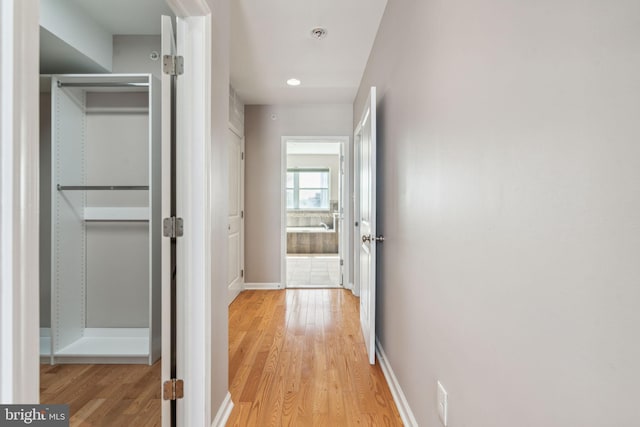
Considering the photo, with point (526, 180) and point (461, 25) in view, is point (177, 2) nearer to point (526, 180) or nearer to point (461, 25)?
point (461, 25)

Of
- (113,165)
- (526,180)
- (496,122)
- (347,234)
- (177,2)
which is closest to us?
(526,180)

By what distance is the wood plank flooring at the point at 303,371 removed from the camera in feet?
5.96

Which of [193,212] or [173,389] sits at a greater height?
[193,212]

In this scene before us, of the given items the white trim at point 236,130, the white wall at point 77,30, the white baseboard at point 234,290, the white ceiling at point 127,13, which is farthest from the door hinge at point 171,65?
the white baseboard at point 234,290

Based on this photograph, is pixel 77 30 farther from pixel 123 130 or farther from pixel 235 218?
pixel 235 218

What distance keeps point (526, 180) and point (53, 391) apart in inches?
110

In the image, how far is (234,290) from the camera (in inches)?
164

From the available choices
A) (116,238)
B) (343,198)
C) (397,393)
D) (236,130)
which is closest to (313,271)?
(343,198)

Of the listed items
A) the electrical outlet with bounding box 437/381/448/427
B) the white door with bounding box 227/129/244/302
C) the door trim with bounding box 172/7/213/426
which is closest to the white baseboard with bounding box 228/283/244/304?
the white door with bounding box 227/129/244/302

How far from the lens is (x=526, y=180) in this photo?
0.77 meters

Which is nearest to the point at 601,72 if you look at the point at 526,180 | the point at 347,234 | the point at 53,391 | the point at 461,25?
the point at 526,180

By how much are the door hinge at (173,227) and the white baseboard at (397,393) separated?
1.44 metres
